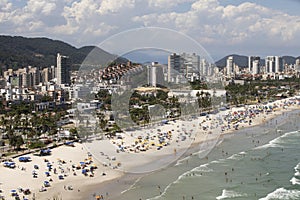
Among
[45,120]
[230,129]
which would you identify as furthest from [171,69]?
[230,129]

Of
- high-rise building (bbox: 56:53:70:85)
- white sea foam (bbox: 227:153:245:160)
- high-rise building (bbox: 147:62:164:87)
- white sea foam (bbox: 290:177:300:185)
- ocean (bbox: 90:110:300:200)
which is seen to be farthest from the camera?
high-rise building (bbox: 56:53:70:85)

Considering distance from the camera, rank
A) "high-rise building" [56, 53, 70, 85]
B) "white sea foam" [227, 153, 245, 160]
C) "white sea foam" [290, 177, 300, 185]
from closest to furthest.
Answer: "white sea foam" [290, 177, 300, 185] < "white sea foam" [227, 153, 245, 160] < "high-rise building" [56, 53, 70, 85]

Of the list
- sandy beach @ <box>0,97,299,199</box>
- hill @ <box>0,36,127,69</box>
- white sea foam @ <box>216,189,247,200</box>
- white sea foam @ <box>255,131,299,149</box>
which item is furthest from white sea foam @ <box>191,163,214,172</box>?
hill @ <box>0,36,127,69</box>

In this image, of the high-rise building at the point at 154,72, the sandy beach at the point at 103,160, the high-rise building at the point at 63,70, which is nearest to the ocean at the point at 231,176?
the sandy beach at the point at 103,160

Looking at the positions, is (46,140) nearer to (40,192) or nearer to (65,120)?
(65,120)

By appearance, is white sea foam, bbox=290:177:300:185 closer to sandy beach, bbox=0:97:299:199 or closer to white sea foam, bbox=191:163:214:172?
white sea foam, bbox=191:163:214:172

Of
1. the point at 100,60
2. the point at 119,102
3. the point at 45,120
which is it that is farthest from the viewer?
the point at 45,120

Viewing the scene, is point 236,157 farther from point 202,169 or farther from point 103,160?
point 103,160
